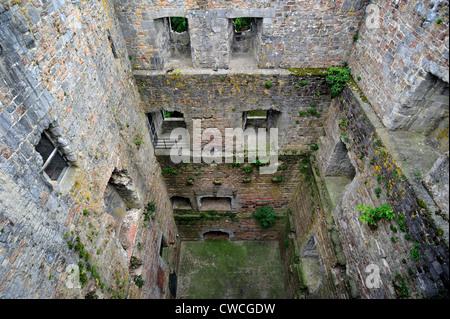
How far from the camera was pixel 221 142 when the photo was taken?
26.6 feet

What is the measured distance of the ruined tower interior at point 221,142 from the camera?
11.7 ft

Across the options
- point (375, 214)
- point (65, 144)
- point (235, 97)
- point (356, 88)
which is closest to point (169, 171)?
point (235, 97)

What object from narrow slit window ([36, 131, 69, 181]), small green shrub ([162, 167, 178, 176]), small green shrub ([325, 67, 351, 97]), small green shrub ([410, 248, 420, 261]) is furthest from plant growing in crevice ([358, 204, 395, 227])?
small green shrub ([162, 167, 178, 176])

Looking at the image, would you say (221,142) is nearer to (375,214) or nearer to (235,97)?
(235,97)

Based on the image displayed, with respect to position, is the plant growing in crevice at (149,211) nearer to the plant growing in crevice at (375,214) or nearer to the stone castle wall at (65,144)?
the stone castle wall at (65,144)

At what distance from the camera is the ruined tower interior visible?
11.7 ft

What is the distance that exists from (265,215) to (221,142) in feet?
11.5

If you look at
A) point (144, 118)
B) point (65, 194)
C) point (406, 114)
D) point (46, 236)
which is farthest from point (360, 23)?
point (46, 236)

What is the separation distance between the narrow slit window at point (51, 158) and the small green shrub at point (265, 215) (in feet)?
22.9

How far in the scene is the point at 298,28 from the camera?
617 centimetres

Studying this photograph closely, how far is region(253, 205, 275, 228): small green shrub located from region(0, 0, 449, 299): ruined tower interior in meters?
0.22

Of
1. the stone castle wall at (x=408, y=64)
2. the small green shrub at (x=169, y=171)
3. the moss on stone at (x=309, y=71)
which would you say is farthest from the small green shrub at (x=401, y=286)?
the small green shrub at (x=169, y=171)

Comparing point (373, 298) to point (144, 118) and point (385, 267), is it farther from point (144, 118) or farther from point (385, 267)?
point (144, 118)

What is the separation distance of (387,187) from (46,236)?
5317 mm
